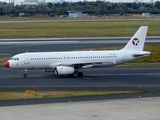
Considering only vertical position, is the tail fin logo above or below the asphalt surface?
above

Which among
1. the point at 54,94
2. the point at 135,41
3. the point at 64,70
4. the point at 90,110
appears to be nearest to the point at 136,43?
the point at 135,41

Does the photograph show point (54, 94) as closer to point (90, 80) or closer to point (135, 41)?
point (90, 80)

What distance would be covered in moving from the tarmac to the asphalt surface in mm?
8719

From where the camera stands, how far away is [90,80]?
55.7m

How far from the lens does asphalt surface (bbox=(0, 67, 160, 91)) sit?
50.5 meters

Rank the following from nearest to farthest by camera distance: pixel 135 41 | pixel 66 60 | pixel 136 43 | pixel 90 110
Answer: pixel 90 110 < pixel 66 60 < pixel 136 43 < pixel 135 41

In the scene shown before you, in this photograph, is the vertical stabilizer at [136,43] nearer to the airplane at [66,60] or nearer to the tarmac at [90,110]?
the airplane at [66,60]

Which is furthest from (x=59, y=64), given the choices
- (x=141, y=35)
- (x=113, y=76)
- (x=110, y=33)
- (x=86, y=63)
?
(x=110, y=33)

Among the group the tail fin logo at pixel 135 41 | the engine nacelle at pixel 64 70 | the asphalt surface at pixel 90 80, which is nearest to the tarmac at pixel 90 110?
the asphalt surface at pixel 90 80

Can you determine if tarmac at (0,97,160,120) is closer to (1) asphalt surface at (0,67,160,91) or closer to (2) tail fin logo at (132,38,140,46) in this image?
(1) asphalt surface at (0,67,160,91)

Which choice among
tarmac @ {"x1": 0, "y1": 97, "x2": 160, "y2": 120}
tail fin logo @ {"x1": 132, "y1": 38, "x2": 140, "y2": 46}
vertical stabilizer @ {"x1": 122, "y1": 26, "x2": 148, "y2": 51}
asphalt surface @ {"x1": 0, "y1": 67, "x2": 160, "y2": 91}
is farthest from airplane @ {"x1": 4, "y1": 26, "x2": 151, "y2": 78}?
tarmac @ {"x1": 0, "y1": 97, "x2": 160, "y2": 120}

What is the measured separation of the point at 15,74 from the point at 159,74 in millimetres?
18718

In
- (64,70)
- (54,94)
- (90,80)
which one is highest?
(64,70)

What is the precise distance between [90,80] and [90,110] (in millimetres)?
17646
